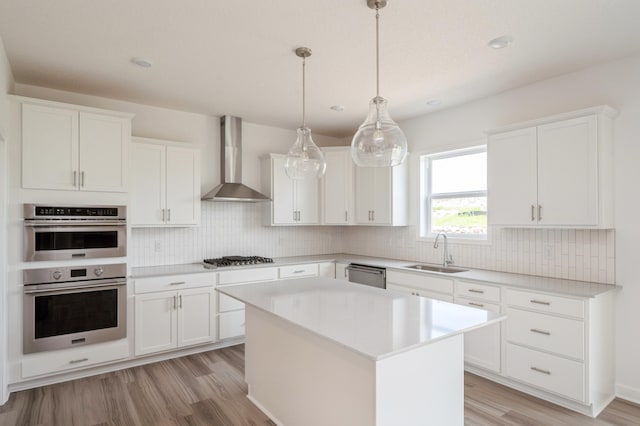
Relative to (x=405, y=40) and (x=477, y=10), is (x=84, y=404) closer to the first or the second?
(x=405, y=40)

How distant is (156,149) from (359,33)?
2511 millimetres

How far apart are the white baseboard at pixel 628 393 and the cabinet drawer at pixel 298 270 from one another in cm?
308

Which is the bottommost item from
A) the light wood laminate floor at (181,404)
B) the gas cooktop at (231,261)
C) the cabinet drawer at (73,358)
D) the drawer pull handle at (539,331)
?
the light wood laminate floor at (181,404)

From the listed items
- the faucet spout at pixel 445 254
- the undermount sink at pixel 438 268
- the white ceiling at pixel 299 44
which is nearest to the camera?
the white ceiling at pixel 299 44

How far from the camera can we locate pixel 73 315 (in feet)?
10.3

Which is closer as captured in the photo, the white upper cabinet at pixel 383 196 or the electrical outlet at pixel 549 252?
the electrical outlet at pixel 549 252

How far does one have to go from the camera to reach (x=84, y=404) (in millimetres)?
2807

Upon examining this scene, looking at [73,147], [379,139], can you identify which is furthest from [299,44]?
[73,147]

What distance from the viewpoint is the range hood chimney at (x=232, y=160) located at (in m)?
4.38

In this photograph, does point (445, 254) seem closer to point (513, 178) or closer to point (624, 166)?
point (513, 178)

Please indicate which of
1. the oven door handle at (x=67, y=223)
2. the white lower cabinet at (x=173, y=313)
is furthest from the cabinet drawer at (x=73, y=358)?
the oven door handle at (x=67, y=223)

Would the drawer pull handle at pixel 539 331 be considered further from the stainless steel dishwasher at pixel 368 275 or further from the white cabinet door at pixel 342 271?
the white cabinet door at pixel 342 271

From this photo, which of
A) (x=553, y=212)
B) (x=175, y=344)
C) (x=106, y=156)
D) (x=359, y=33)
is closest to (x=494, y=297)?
(x=553, y=212)

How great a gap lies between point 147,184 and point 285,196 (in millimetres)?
1684
